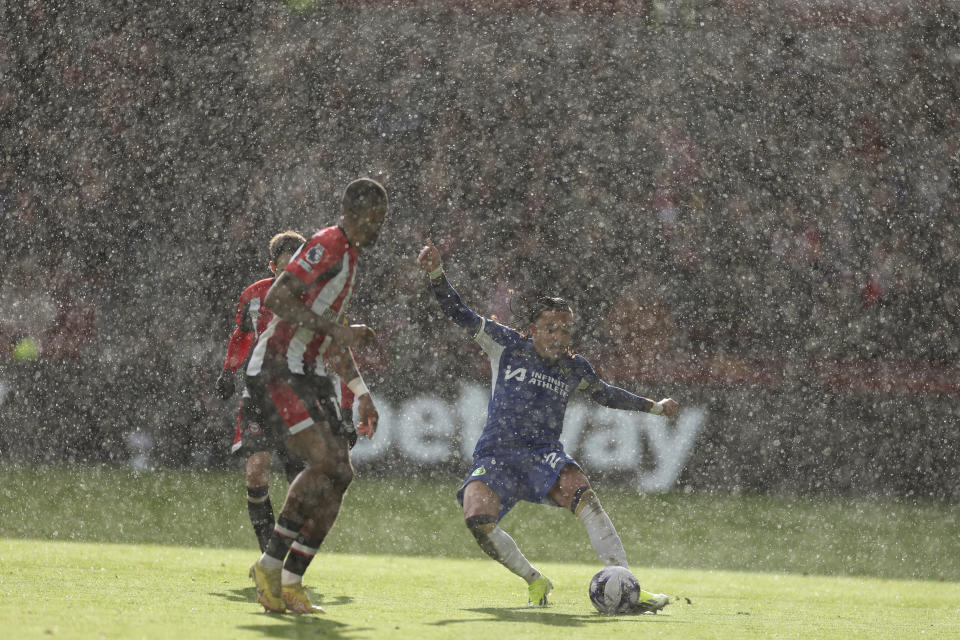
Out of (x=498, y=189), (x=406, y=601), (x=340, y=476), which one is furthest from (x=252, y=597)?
(x=498, y=189)

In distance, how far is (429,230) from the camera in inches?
511

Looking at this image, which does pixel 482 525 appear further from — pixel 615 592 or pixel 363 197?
pixel 363 197

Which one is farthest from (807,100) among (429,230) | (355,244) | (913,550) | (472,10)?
(355,244)

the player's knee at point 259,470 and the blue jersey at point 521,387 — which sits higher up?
the blue jersey at point 521,387

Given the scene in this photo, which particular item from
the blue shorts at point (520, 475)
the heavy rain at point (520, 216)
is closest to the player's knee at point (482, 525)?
the blue shorts at point (520, 475)

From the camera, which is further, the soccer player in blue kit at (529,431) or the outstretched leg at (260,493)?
the outstretched leg at (260,493)

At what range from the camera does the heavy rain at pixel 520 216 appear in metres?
10.2

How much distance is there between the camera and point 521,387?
196 inches

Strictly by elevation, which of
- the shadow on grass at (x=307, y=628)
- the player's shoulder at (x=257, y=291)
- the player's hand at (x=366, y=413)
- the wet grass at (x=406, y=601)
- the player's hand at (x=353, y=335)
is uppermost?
the player's hand at (x=353, y=335)

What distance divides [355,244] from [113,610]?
1467 millimetres

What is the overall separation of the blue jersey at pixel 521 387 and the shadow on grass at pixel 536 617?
2.42 feet

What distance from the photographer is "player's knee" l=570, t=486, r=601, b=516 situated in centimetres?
466

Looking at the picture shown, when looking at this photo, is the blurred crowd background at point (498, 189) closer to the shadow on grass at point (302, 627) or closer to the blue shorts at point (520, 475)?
the blue shorts at point (520, 475)

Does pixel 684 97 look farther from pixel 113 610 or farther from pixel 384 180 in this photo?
pixel 113 610
